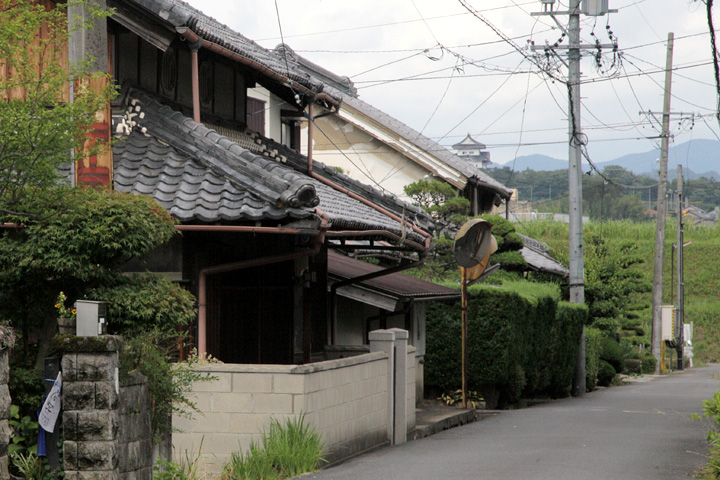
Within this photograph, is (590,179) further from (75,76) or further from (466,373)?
(75,76)

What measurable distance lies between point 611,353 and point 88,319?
31.8m

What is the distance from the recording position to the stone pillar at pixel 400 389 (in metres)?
14.0

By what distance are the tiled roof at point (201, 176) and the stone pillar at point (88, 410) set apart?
4.37 meters

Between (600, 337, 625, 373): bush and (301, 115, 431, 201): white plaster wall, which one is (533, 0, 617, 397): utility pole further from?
(600, 337, 625, 373): bush

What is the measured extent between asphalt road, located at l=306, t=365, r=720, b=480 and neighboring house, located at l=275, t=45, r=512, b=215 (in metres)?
14.4

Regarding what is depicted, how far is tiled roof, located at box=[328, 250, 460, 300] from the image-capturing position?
1800 centimetres

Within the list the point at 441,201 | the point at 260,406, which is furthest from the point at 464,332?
the point at 260,406

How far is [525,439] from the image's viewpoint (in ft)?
45.8

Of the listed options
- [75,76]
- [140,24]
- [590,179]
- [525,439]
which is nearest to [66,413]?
[75,76]

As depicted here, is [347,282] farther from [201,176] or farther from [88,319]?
[88,319]

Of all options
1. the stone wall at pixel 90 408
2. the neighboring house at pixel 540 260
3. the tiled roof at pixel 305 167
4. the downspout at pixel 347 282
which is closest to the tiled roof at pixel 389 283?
the downspout at pixel 347 282

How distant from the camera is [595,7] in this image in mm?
25062

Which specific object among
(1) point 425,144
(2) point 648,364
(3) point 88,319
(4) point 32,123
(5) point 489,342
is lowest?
(2) point 648,364

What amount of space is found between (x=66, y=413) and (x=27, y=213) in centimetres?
183
